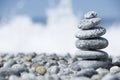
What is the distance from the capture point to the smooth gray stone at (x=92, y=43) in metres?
11.5

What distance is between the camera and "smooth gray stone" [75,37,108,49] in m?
11.5

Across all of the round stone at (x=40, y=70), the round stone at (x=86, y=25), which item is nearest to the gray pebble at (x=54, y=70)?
the round stone at (x=40, y=70)

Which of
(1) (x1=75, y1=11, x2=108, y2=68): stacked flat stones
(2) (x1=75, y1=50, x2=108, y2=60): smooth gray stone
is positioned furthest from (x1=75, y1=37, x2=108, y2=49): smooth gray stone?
(2) (x1=75, y1=50, x2=108, y2=60): smooth gray stone

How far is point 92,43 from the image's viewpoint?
11469 millimetres

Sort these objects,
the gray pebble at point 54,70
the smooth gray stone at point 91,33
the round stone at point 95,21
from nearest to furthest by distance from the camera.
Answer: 1. the gray pebble at point 54,70
2. the smooth gray stone at point 91,33
3. the round stone at point 95,21

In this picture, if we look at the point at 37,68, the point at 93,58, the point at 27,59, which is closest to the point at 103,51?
the point at 93,58

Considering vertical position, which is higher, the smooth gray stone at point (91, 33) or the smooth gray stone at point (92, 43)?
the smooth gray stone at point (91, 33)

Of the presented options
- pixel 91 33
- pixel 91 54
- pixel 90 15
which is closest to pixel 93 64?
pixel 91 54

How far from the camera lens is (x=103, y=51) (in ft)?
38.8

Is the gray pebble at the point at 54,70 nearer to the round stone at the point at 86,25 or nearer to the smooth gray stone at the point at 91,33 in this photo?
the smooth gray stone at the point at 91,33

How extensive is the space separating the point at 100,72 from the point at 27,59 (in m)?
4.29

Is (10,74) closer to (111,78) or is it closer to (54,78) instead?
(54,78)

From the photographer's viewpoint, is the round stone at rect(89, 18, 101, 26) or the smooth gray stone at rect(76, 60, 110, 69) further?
the round stone at rect(89, 18, 101, 26)

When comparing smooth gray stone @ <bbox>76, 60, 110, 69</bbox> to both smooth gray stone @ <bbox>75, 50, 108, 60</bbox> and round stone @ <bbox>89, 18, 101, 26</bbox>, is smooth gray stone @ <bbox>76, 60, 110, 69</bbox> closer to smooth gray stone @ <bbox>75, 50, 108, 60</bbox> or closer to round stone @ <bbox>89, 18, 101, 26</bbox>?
smooth gray stone @ <bbox>75, 50, 108, 60</bbox>
